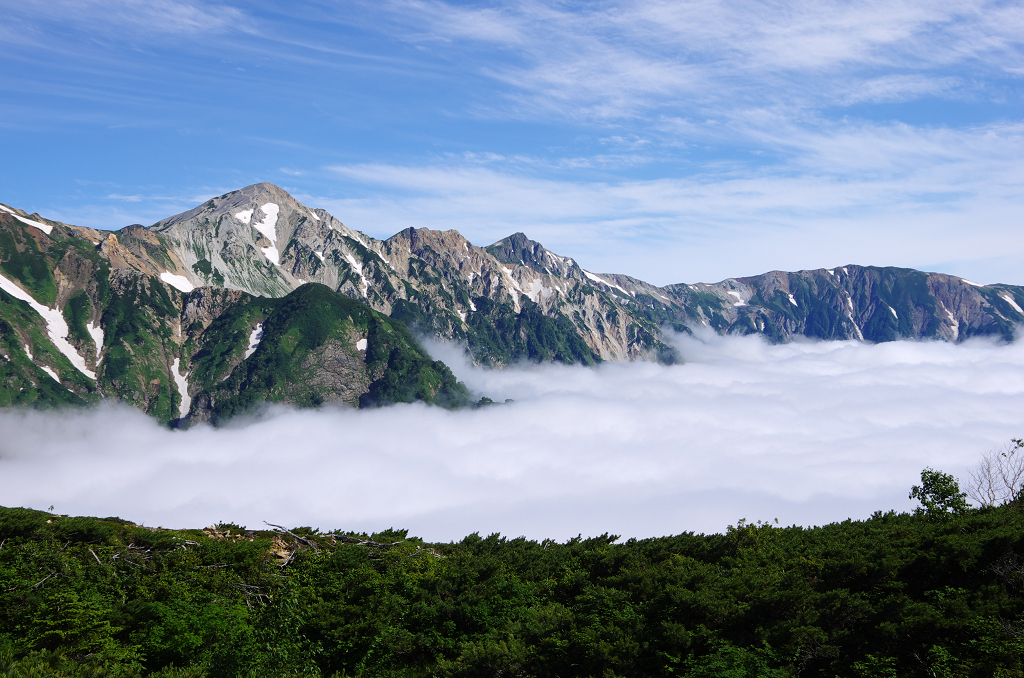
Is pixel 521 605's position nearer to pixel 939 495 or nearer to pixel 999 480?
pixel 939 495

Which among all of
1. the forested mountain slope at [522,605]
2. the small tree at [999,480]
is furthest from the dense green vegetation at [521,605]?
the small tree at [999,480]

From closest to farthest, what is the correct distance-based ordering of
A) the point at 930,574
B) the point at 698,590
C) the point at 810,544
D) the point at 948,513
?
the point at 930,574
the point at 698,590
the point at 810,544
the point at 948,513

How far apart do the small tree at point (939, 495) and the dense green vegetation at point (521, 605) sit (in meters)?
5.04

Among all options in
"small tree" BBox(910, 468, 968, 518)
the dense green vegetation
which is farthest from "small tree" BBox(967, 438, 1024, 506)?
the dense green vegetation

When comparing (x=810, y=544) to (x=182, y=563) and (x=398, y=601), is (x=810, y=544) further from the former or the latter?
(x=182, y=563)

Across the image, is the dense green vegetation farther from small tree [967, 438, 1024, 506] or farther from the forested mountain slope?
small tree [967, 438, 1024, 506]

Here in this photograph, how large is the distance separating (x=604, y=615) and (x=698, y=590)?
24.4ft

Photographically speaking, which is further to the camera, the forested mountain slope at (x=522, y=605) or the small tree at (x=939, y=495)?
the small tree at (x=939, y=495)

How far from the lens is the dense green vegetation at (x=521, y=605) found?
3747cm

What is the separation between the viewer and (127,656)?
42.4 m

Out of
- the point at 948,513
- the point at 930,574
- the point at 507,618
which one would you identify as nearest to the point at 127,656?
the point at 507,618

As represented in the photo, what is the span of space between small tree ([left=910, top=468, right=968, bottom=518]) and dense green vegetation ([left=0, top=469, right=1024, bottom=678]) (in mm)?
5042

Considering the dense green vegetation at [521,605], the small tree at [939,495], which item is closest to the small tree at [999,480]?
the small tree at [939,495]

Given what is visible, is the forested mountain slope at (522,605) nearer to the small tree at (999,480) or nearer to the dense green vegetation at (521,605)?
the dense green vegetation at (521,605)
